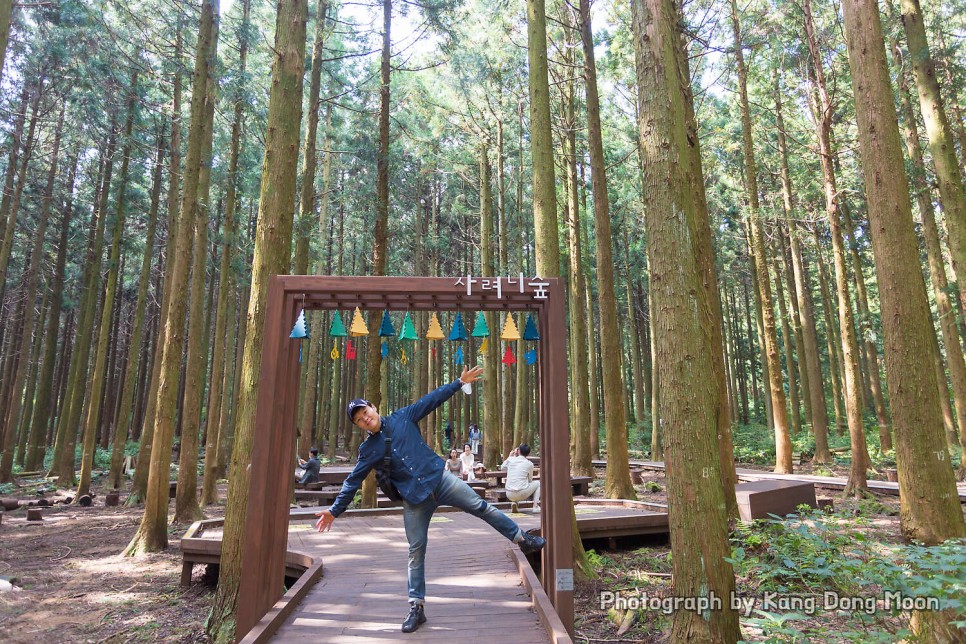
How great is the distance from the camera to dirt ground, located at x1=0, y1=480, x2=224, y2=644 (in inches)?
224

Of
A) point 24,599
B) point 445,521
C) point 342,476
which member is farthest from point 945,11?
point 24,599

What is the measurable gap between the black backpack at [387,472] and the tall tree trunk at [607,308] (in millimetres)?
5953

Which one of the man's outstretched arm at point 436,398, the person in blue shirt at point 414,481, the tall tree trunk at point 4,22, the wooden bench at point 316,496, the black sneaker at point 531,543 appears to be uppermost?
the tall tree trunk at point 4,22

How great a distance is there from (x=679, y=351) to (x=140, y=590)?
7.54 meters

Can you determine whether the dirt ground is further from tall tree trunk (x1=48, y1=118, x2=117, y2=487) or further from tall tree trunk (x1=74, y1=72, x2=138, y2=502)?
tall tree trunk (x1=48, y1=118, x2=117, y2=487)

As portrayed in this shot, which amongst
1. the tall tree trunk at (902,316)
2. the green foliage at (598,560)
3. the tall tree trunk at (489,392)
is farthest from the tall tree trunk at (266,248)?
the tall tree trunk at (489,392)

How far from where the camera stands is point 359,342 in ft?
85.9

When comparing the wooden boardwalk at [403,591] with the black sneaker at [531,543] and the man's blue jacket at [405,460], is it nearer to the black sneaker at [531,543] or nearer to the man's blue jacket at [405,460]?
the black sneaker at [531,543]

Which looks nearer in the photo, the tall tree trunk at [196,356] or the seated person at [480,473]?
the tall tree trunk at [196,356]

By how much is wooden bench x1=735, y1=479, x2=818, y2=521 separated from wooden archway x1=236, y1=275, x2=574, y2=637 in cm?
436

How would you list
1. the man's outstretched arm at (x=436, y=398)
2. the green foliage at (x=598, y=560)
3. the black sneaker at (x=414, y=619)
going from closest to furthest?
the black sneaker at (x=414, y=619) → the man's outstretched arm at (x=436, y=398) → the green foliage at (x=598, y=560)

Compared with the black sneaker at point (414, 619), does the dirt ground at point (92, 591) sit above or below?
below

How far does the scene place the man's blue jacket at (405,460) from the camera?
13.5 ft

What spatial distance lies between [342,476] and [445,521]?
6.40 metres
